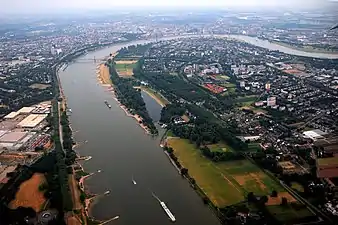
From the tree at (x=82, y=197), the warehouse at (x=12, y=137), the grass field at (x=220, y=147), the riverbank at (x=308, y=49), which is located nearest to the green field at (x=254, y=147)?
the grass field at (x=220, y=147)

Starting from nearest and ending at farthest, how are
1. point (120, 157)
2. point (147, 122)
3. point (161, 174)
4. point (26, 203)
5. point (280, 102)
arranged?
point (26, 203), point (161, 174), point (120, 157), point (147, 122), point (280, 102)

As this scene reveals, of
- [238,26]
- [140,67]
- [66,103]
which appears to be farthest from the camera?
[238,26]

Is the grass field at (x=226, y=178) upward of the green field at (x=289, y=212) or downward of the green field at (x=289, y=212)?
downward

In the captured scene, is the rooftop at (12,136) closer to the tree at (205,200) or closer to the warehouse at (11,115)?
the warehouse at (11,115)

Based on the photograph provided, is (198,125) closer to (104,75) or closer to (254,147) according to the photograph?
(254,147)

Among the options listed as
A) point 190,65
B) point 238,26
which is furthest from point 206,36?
point 190,65

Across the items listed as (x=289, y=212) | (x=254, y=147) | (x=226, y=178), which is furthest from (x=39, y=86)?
(x=289, y=212)

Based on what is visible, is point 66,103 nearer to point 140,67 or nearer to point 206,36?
point 140,67
